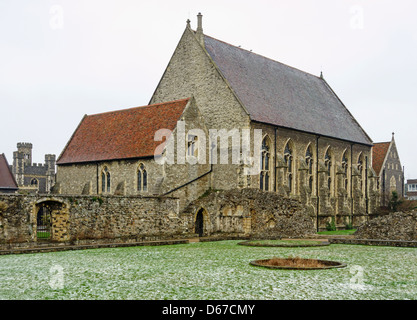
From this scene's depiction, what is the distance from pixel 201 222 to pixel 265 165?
23.6ft

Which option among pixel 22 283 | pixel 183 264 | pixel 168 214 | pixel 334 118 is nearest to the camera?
pixel 22 283

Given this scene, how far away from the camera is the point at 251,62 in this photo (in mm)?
44406

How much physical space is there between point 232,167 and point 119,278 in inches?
881

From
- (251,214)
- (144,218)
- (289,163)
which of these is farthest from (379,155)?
(144,218)

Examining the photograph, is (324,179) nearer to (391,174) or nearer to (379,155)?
(379,155)

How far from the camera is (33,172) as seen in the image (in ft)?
354

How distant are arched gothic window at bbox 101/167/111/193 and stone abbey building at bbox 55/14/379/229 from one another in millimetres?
93

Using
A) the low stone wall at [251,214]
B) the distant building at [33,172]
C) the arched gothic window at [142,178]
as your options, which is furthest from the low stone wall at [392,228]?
the distant building at [33,172]

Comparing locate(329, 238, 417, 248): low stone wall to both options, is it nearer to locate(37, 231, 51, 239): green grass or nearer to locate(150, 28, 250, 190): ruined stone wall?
locate(150, 28, 250, 190): ruined stone wall

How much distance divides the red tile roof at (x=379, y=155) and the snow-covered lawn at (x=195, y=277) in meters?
43.8

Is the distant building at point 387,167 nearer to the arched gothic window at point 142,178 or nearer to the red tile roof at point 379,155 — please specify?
the red tile roof at point 379,155
